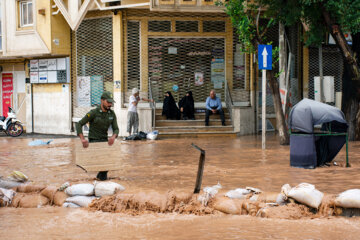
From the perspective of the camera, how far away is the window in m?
25.3

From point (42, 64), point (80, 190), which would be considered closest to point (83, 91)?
point (42, 64)

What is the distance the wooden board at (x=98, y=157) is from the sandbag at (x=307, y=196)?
339 centimetres

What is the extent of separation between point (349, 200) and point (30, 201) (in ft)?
16.0

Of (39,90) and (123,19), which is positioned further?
(39,90)

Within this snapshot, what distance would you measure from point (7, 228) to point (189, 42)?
15.7m

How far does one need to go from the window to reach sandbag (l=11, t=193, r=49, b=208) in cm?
1780

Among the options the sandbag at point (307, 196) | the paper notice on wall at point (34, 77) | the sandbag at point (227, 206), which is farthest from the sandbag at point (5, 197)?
the paper notice on wall at point (34, 77)

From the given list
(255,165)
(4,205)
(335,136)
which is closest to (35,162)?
(4,205)

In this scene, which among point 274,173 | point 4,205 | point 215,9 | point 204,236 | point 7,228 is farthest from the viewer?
point 215,9

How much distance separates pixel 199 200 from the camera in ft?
26.5

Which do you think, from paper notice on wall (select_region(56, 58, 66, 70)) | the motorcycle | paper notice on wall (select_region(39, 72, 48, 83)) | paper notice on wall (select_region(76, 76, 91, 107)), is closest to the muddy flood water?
the motorcycle

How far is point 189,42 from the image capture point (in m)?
22.1

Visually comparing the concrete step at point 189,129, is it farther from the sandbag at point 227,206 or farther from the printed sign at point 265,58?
the sandbag at point 227,206

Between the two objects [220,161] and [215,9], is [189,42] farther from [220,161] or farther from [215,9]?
[220,161]
